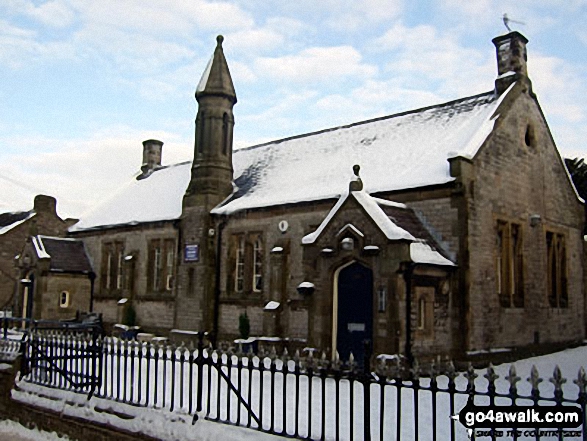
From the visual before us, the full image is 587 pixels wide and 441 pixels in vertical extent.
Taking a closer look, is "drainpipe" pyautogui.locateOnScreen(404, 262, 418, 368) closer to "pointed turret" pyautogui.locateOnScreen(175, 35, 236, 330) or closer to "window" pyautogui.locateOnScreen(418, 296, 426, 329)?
"window" pyautogui.locateOnScreen(418, 296, 426, 329)

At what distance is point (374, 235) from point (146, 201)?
1887cm

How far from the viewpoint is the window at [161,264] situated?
27.9 m

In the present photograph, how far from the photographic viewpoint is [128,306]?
95.6ft

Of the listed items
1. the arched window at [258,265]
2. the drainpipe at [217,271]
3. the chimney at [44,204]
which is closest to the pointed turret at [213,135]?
the drainpipe at [217,271]

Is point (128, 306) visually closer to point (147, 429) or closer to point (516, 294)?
point (516, 294)

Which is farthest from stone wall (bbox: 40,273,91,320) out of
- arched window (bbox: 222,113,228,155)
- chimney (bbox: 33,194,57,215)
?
chimney (bbox: 33,194,57,215)

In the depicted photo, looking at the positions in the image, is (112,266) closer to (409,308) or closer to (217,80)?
(217,80)

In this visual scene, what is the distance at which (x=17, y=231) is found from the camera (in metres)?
41.8

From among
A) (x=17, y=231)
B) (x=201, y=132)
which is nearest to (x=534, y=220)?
(x=201, y=132)

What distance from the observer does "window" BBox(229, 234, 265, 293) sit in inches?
942

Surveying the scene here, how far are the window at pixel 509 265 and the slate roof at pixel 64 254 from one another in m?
22.0

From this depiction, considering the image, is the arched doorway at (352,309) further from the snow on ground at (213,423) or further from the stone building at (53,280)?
the stone building at (53,280)

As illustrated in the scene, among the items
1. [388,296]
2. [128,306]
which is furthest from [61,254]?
[388,296]

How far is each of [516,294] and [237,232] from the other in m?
11.1
